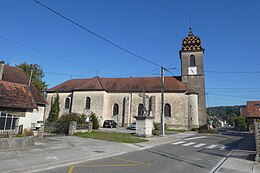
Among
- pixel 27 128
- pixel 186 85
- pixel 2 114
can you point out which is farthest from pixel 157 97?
pixel 2 114

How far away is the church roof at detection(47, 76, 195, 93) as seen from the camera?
3572cm

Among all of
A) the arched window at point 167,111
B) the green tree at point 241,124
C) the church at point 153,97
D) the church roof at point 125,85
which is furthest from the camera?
the green tree at point 241,124

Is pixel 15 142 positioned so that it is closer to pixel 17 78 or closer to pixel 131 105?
pixel 17 78

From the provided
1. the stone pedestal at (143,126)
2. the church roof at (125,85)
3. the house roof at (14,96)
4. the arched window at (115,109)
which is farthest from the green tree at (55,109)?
the stone pedestal at (143,126)

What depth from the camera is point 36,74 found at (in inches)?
1577

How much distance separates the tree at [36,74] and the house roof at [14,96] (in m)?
20.9

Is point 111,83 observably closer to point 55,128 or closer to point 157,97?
point 157,97

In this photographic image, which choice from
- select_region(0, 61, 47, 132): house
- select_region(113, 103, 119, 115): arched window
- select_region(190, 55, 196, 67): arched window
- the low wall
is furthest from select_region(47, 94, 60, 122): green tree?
the low wall

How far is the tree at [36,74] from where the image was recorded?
38306 millimetres

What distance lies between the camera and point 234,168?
25.2 ft

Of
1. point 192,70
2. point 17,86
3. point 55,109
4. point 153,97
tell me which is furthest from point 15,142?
point 192,70

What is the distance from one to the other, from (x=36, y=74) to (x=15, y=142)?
33848 mm

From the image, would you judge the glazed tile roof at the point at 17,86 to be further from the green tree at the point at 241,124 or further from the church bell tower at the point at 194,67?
the green tree at the point at 241,124

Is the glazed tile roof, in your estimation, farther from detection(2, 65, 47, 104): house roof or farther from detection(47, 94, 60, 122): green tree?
detection(47, 94, 60, 122): green tree
